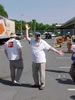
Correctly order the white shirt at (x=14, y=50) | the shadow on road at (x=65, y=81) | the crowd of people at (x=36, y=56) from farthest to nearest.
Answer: the shadow on road at (x=65, y=81)
the white shirt at (x=14, y=50)
the crowd of people at (x=36, y=56)

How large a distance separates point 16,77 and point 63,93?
6.06 feet

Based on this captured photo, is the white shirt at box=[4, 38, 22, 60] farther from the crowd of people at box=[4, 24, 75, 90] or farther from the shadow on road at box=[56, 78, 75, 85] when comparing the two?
the shadow on road at box=[56, 78, 75, 85]

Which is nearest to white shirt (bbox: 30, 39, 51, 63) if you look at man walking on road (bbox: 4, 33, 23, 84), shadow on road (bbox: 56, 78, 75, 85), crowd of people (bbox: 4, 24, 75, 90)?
crowd of people (bbox: 4, 24, 75, 90)

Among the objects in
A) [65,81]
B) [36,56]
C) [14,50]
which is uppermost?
[14,50]

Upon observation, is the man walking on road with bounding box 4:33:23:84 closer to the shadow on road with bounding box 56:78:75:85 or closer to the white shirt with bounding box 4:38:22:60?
the white shirt with bounding box 4:38:22:60

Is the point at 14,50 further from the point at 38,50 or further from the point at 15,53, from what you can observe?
the point at 38,50

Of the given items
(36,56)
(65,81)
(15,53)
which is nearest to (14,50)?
(15,53)

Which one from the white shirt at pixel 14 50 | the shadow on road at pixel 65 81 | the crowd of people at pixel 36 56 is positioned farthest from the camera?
the shadow on road at pixel 65 81

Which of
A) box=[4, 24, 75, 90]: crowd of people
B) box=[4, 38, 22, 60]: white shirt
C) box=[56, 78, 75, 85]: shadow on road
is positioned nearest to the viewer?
box=[4, 24, 75, 90]: crowd of people

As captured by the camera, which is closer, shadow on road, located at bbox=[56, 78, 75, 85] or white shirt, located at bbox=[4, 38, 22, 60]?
white shirt, located at bbox=[4, 38, 22, 60]

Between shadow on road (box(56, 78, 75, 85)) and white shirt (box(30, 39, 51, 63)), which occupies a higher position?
white shirt (box(30, 39, 51, 63))

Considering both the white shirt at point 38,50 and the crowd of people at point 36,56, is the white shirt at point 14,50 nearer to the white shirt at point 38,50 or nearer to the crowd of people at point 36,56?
the crowd of people at point 36,56

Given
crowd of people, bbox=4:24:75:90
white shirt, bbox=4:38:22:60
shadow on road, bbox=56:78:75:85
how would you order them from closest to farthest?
crowd of people, bbox=4:24:75:90
white shirt, bbox=4:38:22:60
shadow on road, bbox=56:78:75:85

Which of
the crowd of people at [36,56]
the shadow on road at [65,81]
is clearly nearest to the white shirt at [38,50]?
the crowd of people at [36,56]
